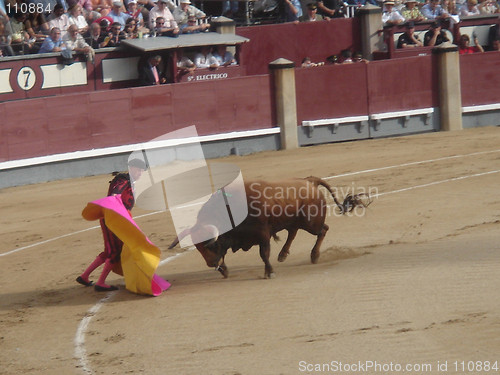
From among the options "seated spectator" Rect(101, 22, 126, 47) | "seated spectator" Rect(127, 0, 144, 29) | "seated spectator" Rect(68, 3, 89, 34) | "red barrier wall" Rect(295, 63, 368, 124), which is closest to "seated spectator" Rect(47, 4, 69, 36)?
"seated spectator" Rect(68, 3, 89, 34)

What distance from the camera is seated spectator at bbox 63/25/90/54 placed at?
13.5m

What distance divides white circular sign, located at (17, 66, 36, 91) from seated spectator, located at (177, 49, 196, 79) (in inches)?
116

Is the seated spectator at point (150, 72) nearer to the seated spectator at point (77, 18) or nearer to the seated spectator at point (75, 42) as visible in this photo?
the seated spectator at point (75, 42)

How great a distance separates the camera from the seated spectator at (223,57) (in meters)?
15.1

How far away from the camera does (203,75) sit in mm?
14750

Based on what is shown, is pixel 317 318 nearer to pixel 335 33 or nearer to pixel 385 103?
pixel 385 103

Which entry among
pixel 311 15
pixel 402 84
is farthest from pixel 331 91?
pixel 311 15

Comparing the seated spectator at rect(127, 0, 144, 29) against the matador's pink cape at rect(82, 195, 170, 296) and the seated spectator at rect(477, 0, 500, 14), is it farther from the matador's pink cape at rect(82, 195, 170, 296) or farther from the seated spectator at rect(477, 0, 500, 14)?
the seated spectator at rect(477, 0, 500, 14)

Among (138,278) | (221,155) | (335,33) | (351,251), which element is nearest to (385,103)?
(335,33)

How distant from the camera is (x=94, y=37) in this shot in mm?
13930

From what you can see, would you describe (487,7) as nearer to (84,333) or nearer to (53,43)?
(53,43)

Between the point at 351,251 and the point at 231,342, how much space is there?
250 centimetres

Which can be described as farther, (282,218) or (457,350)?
(282,218)

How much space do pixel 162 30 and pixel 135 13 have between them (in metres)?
0.76
